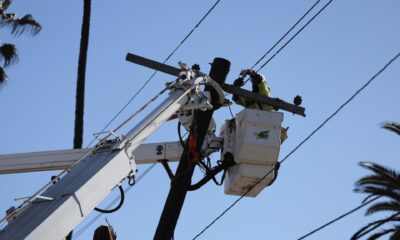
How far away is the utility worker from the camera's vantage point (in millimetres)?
12909

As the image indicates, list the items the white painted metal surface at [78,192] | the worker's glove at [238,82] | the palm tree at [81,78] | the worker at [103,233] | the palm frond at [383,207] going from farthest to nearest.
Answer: the palm tree at [81,78] < the palm frond at [383,207] < the worker's glove at [238,82] < the worker at [103,233] < the white painted metal surface at [78,192]

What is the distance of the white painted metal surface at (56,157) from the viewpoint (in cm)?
1286

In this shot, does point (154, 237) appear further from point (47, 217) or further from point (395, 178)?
point (395, 178)

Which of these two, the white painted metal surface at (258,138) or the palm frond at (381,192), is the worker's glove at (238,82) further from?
the palm frond at (381,192)

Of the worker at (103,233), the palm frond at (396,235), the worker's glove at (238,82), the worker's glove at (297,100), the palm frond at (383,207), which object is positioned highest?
the palm frond at (383,207)

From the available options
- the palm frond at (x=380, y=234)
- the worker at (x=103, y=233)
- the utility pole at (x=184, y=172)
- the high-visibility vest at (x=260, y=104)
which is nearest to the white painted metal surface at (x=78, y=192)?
the worker at (x=103, y=233)

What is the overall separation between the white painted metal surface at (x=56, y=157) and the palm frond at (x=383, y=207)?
11967 millimetres

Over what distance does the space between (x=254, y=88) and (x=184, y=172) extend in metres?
1.84

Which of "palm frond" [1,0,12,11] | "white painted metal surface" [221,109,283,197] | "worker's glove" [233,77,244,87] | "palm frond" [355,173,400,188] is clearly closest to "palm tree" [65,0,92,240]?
"palm frond" [1,0,12,11]

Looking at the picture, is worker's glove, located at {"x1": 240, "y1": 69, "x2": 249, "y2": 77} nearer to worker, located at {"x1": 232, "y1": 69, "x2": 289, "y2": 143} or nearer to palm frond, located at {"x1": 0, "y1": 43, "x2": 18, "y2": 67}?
worker, located at {"x1": 232, "y1": 69, "x2": 289, "y2": 143}

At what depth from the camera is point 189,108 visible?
11.9m

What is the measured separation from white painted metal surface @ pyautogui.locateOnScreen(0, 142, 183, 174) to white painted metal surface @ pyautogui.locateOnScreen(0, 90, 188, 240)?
186cm

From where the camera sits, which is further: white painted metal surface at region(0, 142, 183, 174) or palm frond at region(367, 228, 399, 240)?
palm frond at region(367, 228, 399, 240)

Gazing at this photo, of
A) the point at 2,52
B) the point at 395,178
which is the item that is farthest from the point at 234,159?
the point at 2,52
